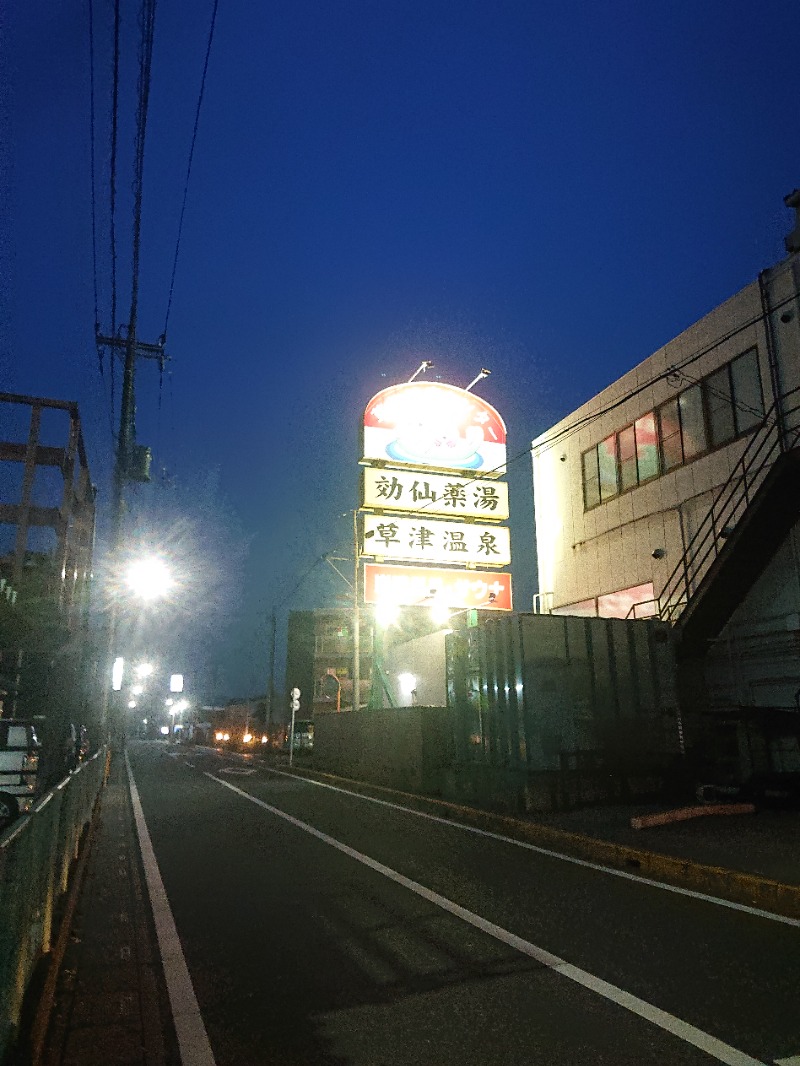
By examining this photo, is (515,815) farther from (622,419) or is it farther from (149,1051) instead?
(622,419)

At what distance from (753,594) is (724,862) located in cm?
758

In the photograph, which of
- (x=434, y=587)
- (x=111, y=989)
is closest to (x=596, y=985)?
(x=111, y=989)

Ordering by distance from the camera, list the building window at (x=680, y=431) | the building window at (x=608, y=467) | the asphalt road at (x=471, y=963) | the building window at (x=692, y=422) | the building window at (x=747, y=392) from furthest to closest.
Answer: the building window at (x=608, y=467)
the building window at (x=692, y=422)
the building window at (x=680, y=431)
the building window at (x=747, y=392)
the asphalt road at (x=471, y=963)

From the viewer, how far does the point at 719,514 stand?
1413cm

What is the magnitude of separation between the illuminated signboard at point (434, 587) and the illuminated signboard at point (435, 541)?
0.54 metres

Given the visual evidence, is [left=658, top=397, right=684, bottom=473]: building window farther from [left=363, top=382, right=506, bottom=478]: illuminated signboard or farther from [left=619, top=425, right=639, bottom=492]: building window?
[left=363, top=382, right=506, bottom=478]: illuminated signboard

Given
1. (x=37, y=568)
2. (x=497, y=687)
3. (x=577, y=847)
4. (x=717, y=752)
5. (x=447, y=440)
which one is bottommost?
(x=577, y=847)

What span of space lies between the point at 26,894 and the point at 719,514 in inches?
539

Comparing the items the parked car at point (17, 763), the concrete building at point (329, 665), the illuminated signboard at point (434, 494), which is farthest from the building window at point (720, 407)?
the concrete building at point (329, 665)

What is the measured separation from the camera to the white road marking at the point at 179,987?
376 centimetres

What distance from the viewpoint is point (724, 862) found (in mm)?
7281

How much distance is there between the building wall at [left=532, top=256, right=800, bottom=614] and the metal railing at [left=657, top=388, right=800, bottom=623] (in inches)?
12.0

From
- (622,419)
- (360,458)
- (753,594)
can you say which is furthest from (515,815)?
(360,458)

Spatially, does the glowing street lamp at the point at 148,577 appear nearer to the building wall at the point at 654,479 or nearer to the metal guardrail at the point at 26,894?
the building wall at the point at 654,479
